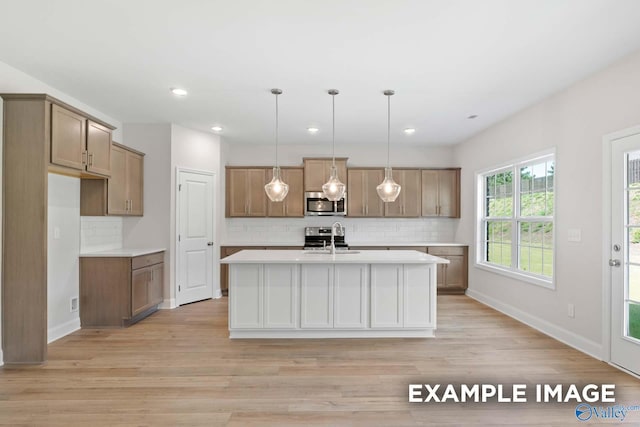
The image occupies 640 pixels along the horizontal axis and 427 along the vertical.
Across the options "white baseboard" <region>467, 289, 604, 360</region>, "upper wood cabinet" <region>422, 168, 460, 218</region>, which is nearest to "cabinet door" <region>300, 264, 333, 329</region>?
"white baseboard" <region>467, 289, 604, 360</region>

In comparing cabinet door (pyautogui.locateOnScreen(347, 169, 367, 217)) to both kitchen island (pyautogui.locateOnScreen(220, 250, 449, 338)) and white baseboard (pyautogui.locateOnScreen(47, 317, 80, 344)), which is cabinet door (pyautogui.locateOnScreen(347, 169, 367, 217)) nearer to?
kitchen island (pyautogui.locateOnScreen(220, 250, 449, 338))

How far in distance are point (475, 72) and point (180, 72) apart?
2.84 metres

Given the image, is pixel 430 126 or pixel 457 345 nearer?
pixel 457 345

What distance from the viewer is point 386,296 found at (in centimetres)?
377

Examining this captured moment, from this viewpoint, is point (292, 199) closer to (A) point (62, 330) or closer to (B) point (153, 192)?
(B) point (153, 192)

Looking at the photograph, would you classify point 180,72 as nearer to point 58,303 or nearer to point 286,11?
point 286,11

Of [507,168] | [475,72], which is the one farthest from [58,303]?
[507,168]

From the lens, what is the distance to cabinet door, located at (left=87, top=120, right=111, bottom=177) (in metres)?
3.66

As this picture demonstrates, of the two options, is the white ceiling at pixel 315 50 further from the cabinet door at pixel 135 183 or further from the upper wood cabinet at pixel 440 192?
the upper wood cabinet at pixel 440 192

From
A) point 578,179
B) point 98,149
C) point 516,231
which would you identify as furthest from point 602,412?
point 98,149

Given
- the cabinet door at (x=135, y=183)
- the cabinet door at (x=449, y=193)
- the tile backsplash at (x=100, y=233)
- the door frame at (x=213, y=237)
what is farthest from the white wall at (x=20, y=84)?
the cabinet door at (x=449, y=193)

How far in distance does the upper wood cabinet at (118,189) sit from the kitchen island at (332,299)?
1.84m

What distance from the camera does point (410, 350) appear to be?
341 cm

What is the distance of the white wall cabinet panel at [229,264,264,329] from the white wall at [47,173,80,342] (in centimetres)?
193
